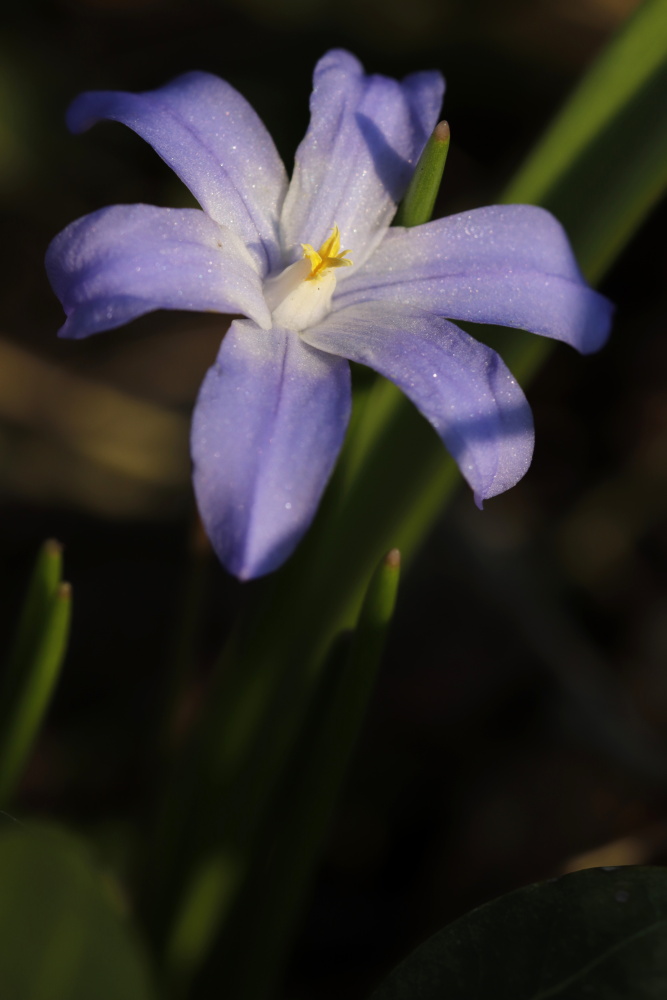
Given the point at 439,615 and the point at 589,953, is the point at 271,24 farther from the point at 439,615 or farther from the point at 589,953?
the point at 589,953

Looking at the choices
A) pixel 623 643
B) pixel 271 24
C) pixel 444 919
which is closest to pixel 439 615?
pixel 623 643

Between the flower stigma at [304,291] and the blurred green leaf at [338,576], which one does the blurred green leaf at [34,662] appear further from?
the flower stigma at [304,291]

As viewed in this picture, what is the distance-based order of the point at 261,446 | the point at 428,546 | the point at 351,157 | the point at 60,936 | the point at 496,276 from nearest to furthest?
1. the point at 60,936
2. the point at 261,446
3. the point at 496,276
4. the point at 351,157
5. the point at 428,546

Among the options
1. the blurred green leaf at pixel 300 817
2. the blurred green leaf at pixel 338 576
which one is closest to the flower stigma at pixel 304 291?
the blurred green leaf at pixel 338 576

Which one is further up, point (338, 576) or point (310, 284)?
point (310, 284)

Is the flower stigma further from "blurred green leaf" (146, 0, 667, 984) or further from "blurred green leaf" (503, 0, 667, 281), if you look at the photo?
"blurred green leaf" (503, 0, 667, 281)

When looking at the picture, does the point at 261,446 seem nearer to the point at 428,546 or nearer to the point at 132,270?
the point at 132,270

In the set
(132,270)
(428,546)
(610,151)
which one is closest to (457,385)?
(132,270)
